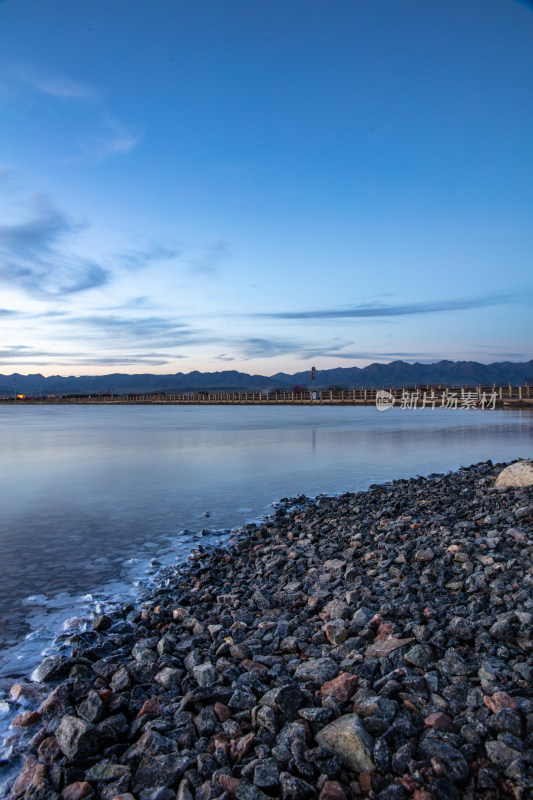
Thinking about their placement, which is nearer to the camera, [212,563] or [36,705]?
[36,705]

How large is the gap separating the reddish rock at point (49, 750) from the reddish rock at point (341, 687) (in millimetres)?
1703

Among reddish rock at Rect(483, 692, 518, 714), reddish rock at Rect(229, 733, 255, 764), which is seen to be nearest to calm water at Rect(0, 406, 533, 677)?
reddish rock at Rect(229, 733, 255, 764)

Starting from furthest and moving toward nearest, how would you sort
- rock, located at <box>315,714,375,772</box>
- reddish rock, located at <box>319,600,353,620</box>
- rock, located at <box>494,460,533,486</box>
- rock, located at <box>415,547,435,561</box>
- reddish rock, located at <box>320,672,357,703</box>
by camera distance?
rock, located at <box>494,460,533,486</box> → rock, located at <box>415,547,435,561</box> → reddish rock, located at <box>319,600,353,620</box> → reddish rock, located at <box>320,672,357,703</box> → rock, located at <box>315,714,375,772</box>

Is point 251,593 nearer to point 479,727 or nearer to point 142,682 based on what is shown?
point 142,682

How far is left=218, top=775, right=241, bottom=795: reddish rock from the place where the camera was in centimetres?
275

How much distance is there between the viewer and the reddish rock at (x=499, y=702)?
3.13m

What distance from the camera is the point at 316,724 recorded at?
3.16 meters

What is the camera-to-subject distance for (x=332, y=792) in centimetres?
266

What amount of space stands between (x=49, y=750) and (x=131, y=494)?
10.1 metres

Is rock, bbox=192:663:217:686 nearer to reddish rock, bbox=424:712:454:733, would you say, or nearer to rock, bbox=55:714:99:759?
rock, bbox=55:714:99:759

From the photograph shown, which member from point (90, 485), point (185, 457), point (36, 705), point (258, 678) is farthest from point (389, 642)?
point (185, 457)

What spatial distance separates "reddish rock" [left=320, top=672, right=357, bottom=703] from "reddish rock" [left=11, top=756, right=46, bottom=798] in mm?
1750

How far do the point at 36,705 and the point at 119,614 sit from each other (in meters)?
1.65

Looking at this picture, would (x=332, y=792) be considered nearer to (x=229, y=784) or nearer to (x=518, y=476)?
(x=229, y=784)
